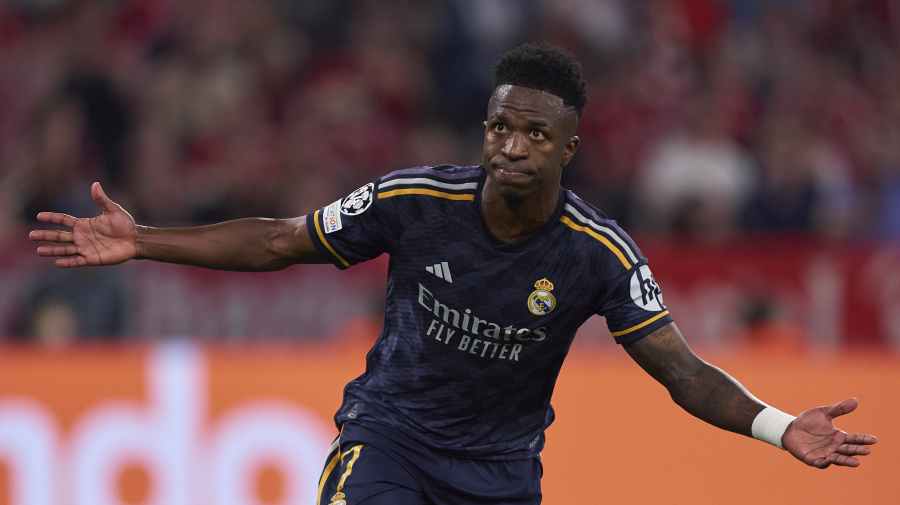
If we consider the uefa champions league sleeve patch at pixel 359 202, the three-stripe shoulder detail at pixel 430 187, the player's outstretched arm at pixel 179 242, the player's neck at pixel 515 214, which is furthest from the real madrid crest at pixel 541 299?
the player's outstretched arm at pixel 179 242

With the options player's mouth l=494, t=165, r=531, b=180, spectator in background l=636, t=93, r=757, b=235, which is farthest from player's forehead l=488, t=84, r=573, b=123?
spectator in background l=636, t=93, r=757, b=235

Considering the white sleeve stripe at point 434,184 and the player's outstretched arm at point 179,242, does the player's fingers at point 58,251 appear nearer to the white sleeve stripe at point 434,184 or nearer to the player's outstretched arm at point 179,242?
the player's outstretched arm at point 179,242

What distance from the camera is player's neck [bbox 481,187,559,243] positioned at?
4375 millimetres

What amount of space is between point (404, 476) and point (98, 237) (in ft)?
4.65

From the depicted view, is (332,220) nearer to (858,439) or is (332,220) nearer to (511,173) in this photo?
(511,173)

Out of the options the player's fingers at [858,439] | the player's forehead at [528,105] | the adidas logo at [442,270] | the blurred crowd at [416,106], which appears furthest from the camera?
the blurred crowd at [416,106]

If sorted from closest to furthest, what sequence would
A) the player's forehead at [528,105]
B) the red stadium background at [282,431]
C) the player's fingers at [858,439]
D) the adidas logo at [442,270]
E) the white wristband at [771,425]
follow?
the player's fingers at [858,439], the player's forehead at [528,105], the white wristband at [771,425], the adidas logo at [442,270], the red stadium background at [282,431]

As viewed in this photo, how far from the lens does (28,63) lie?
1172 cm

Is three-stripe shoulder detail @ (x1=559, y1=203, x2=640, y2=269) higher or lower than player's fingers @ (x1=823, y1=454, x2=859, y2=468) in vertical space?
higher

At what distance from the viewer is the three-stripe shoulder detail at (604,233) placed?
4441 mm

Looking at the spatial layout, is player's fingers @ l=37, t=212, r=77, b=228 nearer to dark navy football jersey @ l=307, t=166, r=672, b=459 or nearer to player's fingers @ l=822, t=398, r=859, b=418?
dark navy football jersey @ l=307, t=166, r=672, b=459

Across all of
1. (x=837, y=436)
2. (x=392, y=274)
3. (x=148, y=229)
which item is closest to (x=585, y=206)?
(x=392, y=274)

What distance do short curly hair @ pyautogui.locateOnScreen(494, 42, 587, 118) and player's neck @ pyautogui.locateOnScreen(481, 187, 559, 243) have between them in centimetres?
37

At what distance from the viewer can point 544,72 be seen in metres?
4.25
